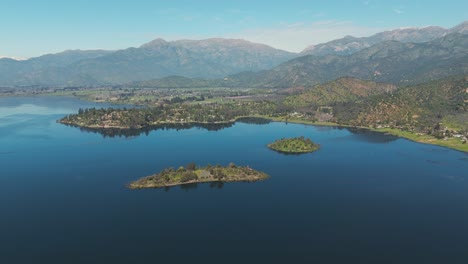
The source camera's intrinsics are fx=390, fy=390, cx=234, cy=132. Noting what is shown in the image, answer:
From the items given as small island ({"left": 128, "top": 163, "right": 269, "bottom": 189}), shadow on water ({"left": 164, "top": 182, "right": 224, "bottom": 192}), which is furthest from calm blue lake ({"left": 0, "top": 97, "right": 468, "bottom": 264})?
small island ({"left": 128, "top": 163, "right": 269, "bottom": 189})

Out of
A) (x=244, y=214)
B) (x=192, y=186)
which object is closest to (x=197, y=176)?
(x=192, y=186)

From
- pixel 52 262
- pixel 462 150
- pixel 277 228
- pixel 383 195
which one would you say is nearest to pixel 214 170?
pixel 277 228

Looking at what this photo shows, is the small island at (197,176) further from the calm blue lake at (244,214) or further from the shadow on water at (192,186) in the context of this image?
the calm blue lake at (244,214)

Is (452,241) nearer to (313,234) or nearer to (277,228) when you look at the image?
(313,234)

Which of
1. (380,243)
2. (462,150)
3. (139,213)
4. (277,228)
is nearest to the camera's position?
(380,243)

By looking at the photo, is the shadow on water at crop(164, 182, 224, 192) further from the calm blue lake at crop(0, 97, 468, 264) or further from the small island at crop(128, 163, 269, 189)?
the small island at crop(128, 163, 269, 189)

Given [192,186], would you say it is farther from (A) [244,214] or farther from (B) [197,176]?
(A) [244,214]
